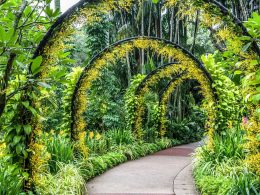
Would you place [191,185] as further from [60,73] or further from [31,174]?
[60,73]

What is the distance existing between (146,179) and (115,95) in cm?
743

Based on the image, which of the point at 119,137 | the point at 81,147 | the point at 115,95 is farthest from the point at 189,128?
the point at 81,147

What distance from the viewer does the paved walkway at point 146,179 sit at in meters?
5.55

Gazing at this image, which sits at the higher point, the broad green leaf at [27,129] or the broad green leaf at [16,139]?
the broad green leaf at [27,129]

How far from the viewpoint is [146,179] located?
21.4ft

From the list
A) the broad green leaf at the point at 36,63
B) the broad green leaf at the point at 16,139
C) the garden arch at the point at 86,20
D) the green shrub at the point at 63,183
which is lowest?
the green shrub at the point at 63,183

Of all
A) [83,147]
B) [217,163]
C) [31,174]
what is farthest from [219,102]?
[31,174]

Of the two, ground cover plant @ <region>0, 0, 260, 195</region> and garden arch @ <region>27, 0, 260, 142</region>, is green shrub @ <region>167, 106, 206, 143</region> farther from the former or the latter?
garden arch @ <region>27, 0, 260, 142</region>

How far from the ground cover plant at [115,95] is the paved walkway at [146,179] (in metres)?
0.24

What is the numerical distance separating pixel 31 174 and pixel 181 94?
Result: 11.6 metres

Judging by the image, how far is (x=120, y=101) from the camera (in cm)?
1391

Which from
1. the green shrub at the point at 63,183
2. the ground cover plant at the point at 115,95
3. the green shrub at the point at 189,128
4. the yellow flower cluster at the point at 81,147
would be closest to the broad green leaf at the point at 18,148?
the ground cover plant at the point at 115,95

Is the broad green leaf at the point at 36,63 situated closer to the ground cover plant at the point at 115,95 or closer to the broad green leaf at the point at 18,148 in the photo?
the ground cover plant at the point at 115,95

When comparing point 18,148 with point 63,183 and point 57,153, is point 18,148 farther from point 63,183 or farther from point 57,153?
point 57,153
